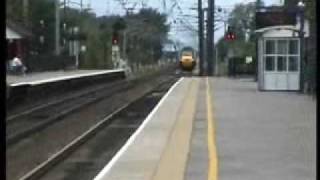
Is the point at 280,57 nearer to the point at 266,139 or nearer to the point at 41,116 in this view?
the point at 41,116

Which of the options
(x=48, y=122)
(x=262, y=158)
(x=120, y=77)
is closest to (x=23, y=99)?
(x=48, y=122)

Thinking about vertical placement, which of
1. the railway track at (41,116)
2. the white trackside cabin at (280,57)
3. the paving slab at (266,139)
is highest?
the white trackside cabin at (280,57)

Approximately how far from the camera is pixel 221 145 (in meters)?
14.3

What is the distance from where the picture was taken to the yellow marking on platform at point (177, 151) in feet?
34.3

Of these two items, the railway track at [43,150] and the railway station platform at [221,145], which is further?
the railway track at [43,150]

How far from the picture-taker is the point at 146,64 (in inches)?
4341

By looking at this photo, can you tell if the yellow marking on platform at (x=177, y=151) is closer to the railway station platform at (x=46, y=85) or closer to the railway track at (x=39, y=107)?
the railway station platform at (x=46, y=85)

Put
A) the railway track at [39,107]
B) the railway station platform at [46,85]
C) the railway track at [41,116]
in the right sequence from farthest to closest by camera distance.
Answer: the railway station platform at [46,85]
the railway track at [39,107]
the railway track at [41,116]

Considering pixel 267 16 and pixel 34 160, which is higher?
pixel 267 16

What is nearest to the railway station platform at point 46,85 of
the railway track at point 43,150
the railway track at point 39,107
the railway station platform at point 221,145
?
the railway track at point 39,107

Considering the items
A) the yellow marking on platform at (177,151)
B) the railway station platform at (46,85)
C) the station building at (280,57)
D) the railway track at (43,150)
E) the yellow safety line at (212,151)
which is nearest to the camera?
the yellow safety line at (212,151)

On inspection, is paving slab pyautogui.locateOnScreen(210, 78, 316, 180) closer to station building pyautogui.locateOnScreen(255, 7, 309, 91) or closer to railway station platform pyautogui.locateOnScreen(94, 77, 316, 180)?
railway station platform pyautogui.locateOnScreen(94, 77, 316, 180)

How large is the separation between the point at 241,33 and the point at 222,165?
92.6 m
